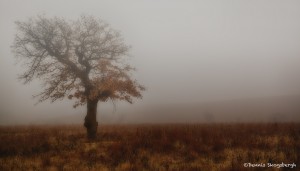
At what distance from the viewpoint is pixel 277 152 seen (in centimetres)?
1266

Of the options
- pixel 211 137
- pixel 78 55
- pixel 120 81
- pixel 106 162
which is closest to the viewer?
pixel 106 162

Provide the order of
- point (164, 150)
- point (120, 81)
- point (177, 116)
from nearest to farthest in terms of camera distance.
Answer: point (164, 150) < point (120, 81) < point (177, 116)

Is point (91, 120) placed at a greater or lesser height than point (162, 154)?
greater

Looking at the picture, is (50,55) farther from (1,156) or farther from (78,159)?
(78,159)

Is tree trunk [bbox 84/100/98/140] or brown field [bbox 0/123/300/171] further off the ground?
tree trunk [bbox 84/100/98/140]

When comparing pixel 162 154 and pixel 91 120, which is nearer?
pixel 162 154

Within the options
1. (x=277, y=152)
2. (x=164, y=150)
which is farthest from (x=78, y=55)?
(x=277, y=152)

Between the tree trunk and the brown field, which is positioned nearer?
the brown field

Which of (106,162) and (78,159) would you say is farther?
(78,159)

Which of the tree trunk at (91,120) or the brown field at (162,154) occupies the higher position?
the tree trunk at (91,120)

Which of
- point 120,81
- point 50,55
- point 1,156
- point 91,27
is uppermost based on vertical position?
point 91,27

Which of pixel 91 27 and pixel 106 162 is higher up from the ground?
pixel 91 27

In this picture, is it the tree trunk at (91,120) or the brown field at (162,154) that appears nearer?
the brown field at (162,154)

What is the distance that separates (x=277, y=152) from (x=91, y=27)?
14.8 metres
